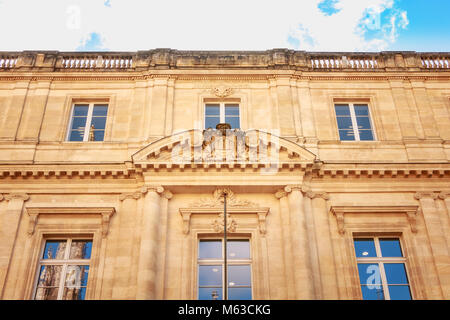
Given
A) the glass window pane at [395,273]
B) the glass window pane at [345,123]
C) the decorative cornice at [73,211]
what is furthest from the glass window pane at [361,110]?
the decorative cornice at [73,211]

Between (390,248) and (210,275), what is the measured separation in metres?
4.74

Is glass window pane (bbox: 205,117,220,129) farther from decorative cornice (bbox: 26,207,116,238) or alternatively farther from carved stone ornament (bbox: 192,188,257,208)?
decorative cornice (bbox: 26,207,116,238)

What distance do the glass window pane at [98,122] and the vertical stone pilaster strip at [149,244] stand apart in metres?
3.10

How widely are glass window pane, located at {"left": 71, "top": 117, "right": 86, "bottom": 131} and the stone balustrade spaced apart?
1.75m

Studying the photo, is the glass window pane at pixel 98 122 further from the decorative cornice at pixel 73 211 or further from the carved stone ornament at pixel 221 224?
the carved stone ornament at pixel 221 224

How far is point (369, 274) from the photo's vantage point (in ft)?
38.5

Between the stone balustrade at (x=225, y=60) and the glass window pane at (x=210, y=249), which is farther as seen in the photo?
the stone balustrade at (x=225, y=60)

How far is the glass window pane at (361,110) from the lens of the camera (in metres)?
14.7

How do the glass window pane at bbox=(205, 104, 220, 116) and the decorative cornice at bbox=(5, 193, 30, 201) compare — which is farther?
the glass window pane at bbox=(205, 104, 220, 116)

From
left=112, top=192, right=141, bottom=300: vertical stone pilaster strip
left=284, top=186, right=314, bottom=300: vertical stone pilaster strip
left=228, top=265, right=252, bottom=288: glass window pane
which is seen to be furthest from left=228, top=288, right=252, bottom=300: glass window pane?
left=112, top=192, right=141, bottom=300: vertical stone pilaster strip

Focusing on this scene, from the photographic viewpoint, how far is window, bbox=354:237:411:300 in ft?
37.8

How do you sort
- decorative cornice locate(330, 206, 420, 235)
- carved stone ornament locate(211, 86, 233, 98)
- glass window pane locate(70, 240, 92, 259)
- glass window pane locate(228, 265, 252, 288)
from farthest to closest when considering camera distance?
carved stone ornament locate(211, 86, 233, 98) → decorative cornice locate(330, 206, 420, 235) → glass window pane locate(70, 240, 92, 259) → glass window pane locate(228, 265, 252, 288)

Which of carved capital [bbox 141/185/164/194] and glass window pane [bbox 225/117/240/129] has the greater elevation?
glass window pane [bbox 225/117/240/129]

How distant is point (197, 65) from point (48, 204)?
6281 millimetres
